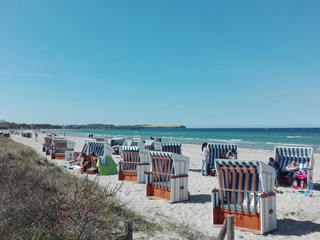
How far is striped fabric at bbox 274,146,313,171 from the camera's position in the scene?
12.0 meters

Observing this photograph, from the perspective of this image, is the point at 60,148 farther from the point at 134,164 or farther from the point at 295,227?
the point at 295,227

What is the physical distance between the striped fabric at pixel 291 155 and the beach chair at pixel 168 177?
195 inches

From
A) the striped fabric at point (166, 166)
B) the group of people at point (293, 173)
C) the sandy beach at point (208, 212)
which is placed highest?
the striped fabric at point (166, 166)

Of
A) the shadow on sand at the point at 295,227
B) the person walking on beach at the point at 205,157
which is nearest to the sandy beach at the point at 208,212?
the shadow on sand at the point at 295,227

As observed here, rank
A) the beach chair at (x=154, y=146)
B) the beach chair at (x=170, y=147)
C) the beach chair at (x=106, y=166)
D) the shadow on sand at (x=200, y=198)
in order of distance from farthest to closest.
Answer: the beach chair at (x=154, y=146) < the beach chair at (x=170, y=147) < the beach chair at (x=106, y=166) < the shadow on sand at (x=200, y=198)

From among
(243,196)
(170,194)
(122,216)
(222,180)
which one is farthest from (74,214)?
(170,194)

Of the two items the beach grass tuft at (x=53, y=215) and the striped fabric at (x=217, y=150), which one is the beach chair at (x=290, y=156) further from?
the beach grass tuft at (x=53, y=215)

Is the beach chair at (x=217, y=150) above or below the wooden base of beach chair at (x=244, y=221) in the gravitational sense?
above

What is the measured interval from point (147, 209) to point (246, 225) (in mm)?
2403

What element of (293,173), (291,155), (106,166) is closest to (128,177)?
(106,166)

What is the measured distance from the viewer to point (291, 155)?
12219mm

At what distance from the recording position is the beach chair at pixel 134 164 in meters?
11.9

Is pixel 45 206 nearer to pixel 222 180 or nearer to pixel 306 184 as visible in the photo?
pixel 222 180

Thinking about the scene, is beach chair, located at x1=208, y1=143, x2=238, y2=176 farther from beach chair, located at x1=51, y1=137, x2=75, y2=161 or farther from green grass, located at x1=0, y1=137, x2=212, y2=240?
beach chair, located at x1=51, y1=137, x2=75, y2=161
